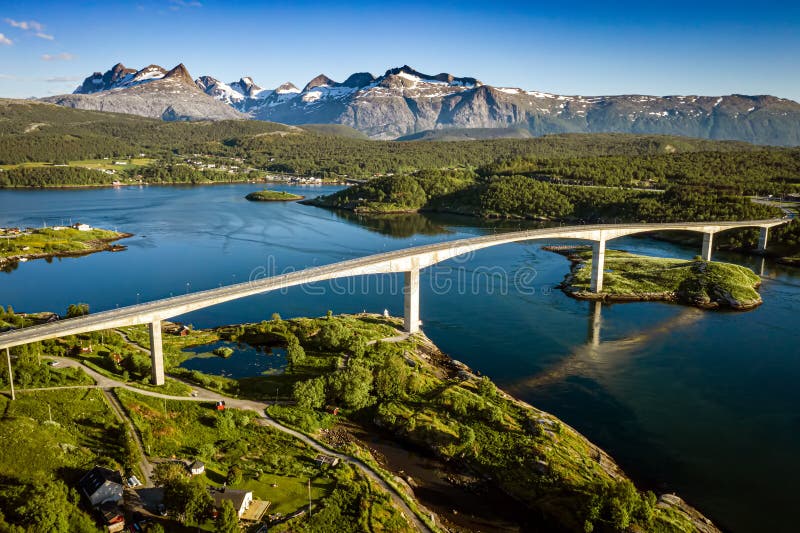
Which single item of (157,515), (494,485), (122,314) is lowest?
(494,485)

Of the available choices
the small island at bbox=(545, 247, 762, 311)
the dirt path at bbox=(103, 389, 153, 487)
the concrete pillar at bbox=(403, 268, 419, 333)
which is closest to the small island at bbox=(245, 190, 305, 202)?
the small island at bbox=(545, 247, 762, 311)

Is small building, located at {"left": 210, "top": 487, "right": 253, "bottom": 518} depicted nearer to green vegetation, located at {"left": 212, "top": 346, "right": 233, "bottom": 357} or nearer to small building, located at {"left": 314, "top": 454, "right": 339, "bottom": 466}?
small building, located at {"left": 314, "top": 454, "right": 339, "bottom": 466}

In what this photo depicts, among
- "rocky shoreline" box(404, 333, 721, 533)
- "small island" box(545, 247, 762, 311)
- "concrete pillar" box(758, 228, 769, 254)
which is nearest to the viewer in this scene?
"rocky shoreline" box(404, 333, 721, 533)

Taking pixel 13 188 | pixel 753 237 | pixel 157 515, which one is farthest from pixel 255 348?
pixel 13 188

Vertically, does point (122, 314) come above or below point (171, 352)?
above

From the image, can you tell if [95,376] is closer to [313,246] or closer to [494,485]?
[494,485]

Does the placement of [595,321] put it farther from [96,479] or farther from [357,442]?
[96,479]
